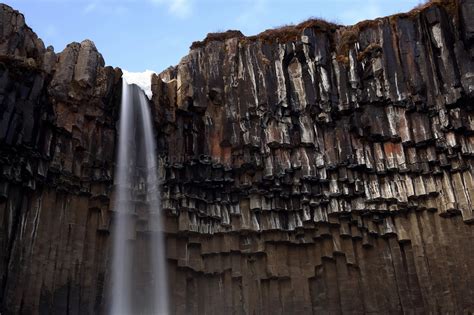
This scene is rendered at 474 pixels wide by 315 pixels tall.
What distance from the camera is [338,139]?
20.6 meters

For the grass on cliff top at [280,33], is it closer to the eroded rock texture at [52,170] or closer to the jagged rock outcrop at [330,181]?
the jagged rock outcrop at [330,181]

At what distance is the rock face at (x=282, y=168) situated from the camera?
17953mm

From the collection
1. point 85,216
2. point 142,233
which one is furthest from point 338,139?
point 85,216

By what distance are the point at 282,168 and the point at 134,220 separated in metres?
5.43

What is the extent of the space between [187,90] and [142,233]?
545 centimetres

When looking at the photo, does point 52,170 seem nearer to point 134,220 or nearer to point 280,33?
point 134,220

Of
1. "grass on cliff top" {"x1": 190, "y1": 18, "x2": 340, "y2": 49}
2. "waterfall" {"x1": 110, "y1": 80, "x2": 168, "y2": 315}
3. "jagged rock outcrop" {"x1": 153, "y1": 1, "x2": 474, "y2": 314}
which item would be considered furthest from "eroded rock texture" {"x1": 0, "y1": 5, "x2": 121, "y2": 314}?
"grass on cliff top" {"x1": 190, "y1": 18, "x2": 340, "y2": 49}

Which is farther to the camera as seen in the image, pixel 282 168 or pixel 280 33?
pixel 280 33

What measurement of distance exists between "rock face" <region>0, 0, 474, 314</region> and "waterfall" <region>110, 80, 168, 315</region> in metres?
0.36

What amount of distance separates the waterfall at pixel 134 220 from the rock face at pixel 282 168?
360 mm

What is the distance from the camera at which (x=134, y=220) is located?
62.1ft

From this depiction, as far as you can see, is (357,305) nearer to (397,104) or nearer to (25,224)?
(397,104)

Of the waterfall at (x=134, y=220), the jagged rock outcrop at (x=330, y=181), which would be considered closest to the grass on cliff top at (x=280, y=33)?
the jagged rock outcrop at (x=330, y=181)

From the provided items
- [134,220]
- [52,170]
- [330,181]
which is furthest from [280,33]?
[52,170]
